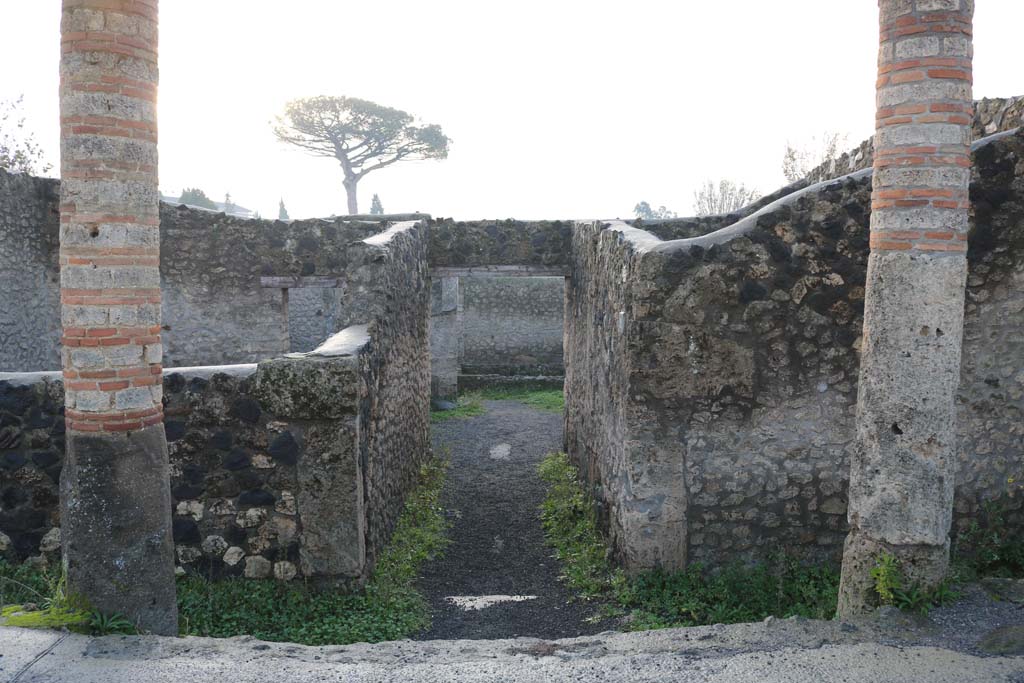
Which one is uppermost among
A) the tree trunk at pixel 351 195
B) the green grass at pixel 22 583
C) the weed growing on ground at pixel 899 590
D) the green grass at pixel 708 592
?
the tree trunk at pixel 351 195

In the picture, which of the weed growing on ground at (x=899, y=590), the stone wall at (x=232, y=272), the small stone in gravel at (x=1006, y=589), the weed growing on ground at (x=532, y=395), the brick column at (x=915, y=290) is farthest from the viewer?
the weed growing on ground at (x=532, y=395)

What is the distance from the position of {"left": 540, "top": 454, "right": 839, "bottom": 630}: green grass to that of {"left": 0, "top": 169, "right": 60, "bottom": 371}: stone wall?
7.61 metres

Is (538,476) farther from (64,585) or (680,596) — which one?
(64,585)

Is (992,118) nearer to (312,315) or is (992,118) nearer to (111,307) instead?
(111,307)

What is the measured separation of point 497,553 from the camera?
6.71 metres

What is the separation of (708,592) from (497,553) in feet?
7.30

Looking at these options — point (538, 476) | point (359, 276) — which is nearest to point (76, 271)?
point (359, 276)

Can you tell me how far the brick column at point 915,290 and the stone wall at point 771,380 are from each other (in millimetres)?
1308

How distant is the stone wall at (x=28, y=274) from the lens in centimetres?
907

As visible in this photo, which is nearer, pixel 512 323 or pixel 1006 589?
pixel 1006 589

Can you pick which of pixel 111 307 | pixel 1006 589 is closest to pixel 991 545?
pixel 1006 589

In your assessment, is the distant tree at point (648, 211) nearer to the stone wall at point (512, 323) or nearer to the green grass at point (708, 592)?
the stone wall at point (512, 323)

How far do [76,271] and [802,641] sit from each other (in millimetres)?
3893

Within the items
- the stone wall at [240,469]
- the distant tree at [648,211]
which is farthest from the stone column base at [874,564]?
the distant tree at [648,211]
